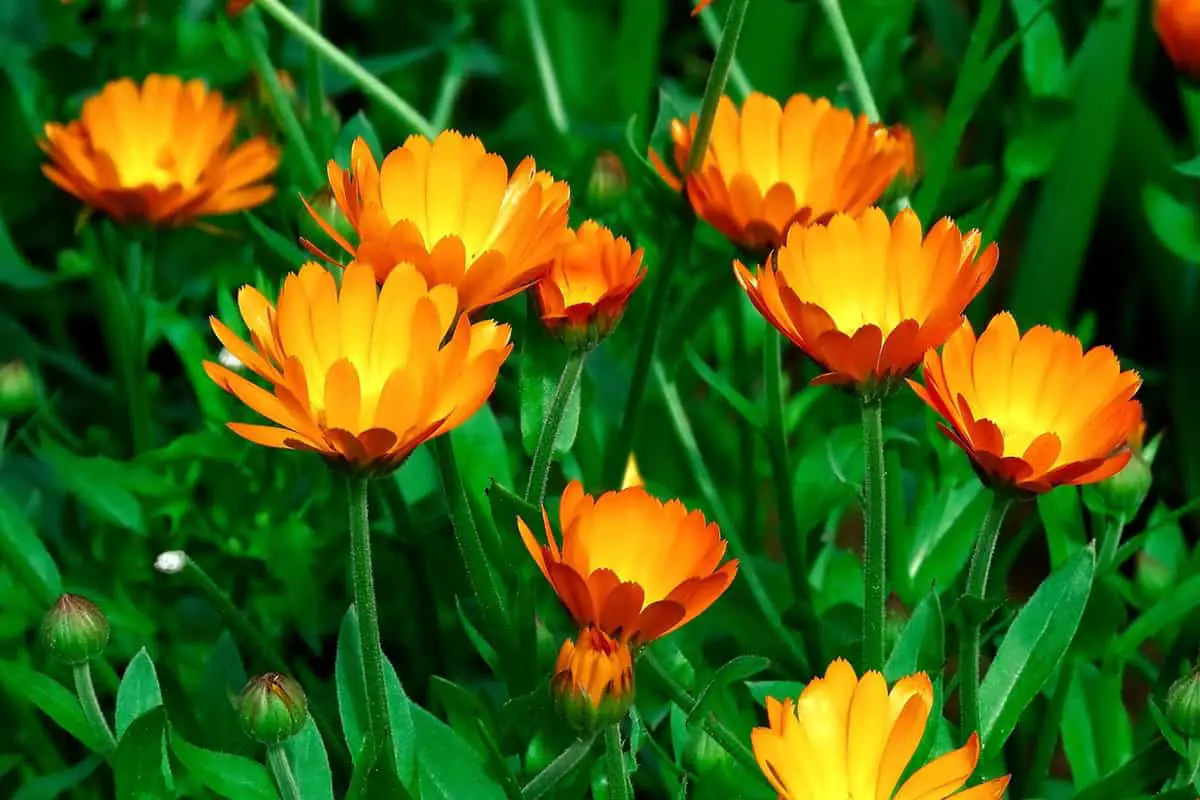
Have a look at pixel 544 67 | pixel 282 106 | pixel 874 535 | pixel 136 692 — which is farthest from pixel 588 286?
pixel 544 67

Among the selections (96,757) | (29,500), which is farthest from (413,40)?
(96,757)

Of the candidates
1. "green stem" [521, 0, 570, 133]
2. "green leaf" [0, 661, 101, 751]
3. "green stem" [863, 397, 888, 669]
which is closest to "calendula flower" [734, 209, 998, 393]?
"green stem" [863, 397, 888, 669]

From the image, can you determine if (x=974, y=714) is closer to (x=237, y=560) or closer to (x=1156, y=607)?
(x=1156, y=607)

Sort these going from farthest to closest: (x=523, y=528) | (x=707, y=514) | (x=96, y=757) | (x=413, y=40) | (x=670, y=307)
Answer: (x=413, y=40) < (x=670, y=307) < (x=707, y=514) < (x=96, y=757) < (x=523, y=528)

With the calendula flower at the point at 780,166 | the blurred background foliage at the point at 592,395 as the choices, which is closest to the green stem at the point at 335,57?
the blurred background foliage at the point at 592,395

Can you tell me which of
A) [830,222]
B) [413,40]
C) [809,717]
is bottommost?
[413,40]

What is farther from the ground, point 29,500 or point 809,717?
point 809,717

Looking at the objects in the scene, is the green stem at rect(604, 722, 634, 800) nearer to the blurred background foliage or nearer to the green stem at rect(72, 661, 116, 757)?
the blurred background foliage

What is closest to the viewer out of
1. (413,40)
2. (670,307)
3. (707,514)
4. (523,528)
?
(523,528)

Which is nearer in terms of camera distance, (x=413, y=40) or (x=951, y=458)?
(x=951, y=458)
